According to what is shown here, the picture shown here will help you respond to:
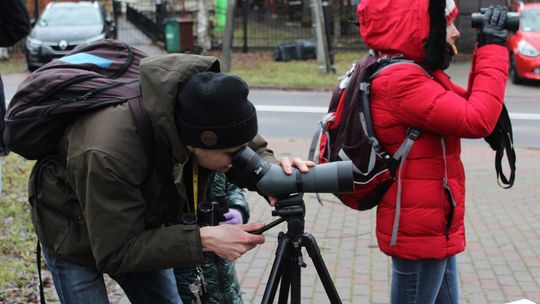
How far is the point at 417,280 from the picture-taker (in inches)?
109

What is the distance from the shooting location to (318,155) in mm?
2949

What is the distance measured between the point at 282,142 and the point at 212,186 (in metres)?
6.35

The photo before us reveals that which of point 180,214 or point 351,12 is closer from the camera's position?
point 180,214

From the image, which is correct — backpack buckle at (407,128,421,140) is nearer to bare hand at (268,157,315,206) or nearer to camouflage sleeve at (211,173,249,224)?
bare hand at (268,157,315,206)

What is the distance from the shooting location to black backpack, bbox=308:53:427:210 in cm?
265

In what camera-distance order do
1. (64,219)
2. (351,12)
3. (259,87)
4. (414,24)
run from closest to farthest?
(64,219), (414,24), (259,87), (351,12)

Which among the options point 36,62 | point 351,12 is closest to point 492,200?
point 36,62

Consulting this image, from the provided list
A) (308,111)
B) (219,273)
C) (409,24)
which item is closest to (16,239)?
(219,273)

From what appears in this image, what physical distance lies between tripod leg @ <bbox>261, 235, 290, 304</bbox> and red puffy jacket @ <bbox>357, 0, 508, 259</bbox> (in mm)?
601

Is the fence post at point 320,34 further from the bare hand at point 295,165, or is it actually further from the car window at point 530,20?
the bare hand at point 295,165

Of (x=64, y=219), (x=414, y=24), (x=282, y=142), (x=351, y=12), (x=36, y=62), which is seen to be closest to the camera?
(x=64, y=219)

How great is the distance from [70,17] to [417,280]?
16089 millimetres

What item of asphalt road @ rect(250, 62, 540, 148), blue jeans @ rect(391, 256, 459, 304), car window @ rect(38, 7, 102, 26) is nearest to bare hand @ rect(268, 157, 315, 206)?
blue jeans @ rect(391, 256, 459, 304)

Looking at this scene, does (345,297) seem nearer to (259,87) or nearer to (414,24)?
(414,24)
